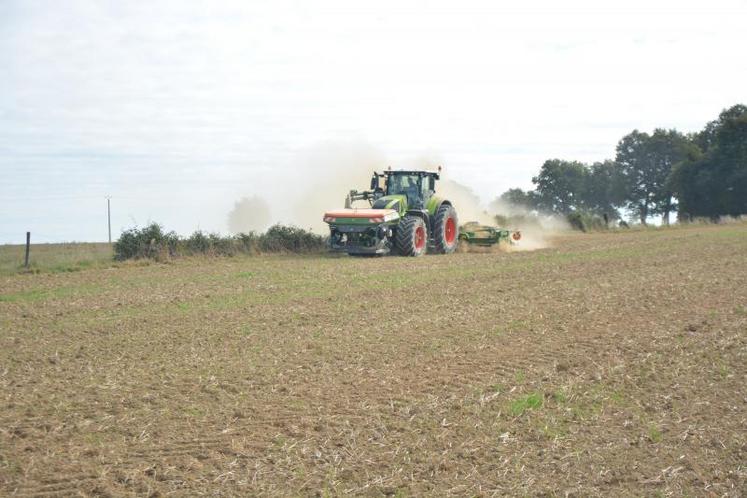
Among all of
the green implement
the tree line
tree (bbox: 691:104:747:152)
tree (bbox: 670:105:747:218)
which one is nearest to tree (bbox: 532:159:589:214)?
the tree line

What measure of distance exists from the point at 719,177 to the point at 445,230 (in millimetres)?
32754

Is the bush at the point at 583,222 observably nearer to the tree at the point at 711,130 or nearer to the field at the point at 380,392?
the tree at the point at 711,130

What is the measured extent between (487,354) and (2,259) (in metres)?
19.6

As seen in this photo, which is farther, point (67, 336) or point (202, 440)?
point (67, 336)

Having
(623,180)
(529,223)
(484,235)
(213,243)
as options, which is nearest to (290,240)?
(213,243)

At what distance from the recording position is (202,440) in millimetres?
6602

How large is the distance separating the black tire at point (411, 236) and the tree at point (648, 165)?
2044 inches

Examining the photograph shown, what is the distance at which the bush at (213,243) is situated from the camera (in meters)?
24.2

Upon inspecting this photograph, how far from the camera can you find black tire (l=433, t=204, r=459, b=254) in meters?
24.9

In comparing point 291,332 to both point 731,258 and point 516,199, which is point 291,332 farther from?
point 516,199

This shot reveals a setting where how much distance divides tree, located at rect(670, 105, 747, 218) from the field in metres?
38.5

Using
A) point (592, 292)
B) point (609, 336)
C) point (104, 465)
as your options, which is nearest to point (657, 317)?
point (609, 336)

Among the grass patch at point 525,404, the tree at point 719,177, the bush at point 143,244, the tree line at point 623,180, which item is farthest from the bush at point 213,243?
the tree line at point 623,180

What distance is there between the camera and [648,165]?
7325cm
